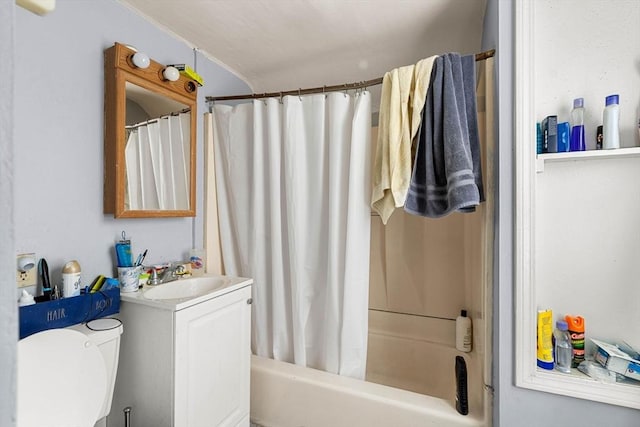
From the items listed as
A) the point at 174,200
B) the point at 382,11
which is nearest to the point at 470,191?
the point at 382,11

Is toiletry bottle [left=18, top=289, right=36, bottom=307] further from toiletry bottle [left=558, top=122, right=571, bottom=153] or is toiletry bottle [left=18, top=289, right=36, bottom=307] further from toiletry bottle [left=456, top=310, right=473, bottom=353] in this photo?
toiletry bottle [left=456, top=310, right=473, bottom=353]

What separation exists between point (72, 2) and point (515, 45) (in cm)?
182

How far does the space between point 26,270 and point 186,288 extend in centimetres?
66

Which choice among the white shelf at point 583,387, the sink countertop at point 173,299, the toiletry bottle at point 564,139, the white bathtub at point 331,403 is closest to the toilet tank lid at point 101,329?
the sink countertop at point 173,299

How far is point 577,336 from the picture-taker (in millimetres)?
1149

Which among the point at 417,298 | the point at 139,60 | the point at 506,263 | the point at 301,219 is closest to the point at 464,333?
the point at 417,298

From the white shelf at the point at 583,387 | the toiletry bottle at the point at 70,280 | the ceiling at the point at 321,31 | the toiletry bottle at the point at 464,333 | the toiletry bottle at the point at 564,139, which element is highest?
the ceiling at the point at 321,31

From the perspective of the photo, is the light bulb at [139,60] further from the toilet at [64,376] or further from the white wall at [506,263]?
the white wall at [506,263]

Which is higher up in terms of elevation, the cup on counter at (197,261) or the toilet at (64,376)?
the cup on counter at (197,261)

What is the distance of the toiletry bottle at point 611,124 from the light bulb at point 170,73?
75.0 inches

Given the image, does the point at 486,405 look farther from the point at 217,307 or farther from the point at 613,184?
the point at 217,307

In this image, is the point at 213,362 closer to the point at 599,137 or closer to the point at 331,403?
the point at 331,403

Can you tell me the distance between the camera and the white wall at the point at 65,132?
3.71 ft

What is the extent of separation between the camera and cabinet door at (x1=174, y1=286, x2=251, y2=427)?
4.06ft
